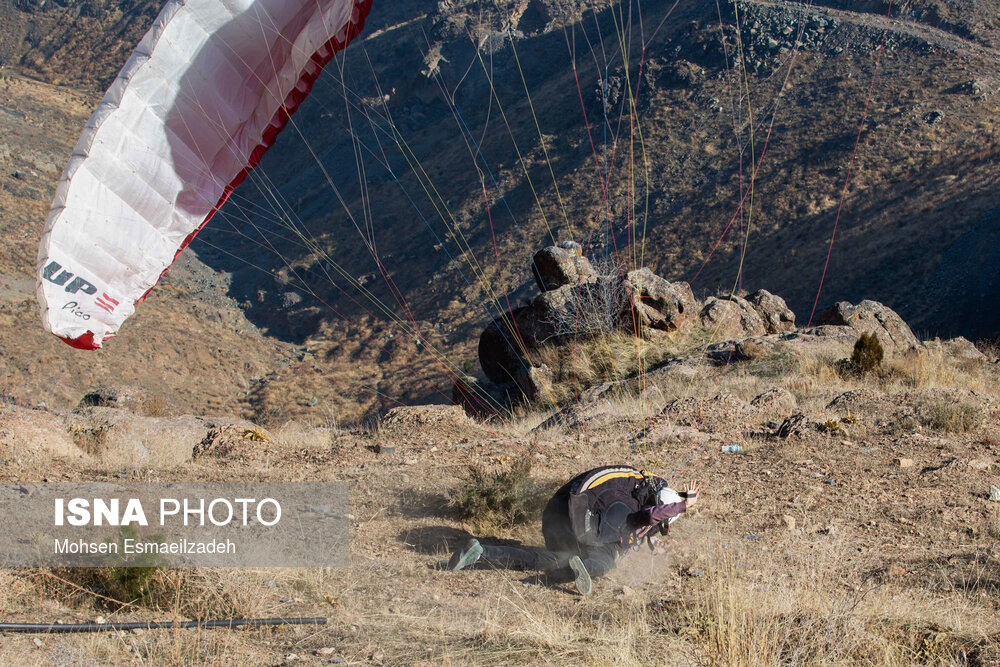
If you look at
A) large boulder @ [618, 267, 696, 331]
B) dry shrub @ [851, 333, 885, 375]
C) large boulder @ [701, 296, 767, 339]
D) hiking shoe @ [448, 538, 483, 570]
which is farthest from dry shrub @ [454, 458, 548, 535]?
large boulder @ [701, 296, 767, 339]

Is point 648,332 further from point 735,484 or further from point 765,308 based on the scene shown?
point 735,484

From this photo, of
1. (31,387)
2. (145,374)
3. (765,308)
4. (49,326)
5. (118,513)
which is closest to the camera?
(118,513)

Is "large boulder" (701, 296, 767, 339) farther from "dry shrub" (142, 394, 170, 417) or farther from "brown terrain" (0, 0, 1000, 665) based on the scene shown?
"dry shrub" (142, 394, 170, 417)

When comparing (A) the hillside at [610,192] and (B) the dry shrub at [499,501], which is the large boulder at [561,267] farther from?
(B) the dry shrub at [499,501]

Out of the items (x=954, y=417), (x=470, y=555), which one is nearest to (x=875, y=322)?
(x=954, y=417)

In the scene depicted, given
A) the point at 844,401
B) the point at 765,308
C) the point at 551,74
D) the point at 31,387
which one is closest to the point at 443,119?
the point at 551,74

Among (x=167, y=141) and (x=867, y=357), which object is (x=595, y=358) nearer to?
(x=867, y=357)
